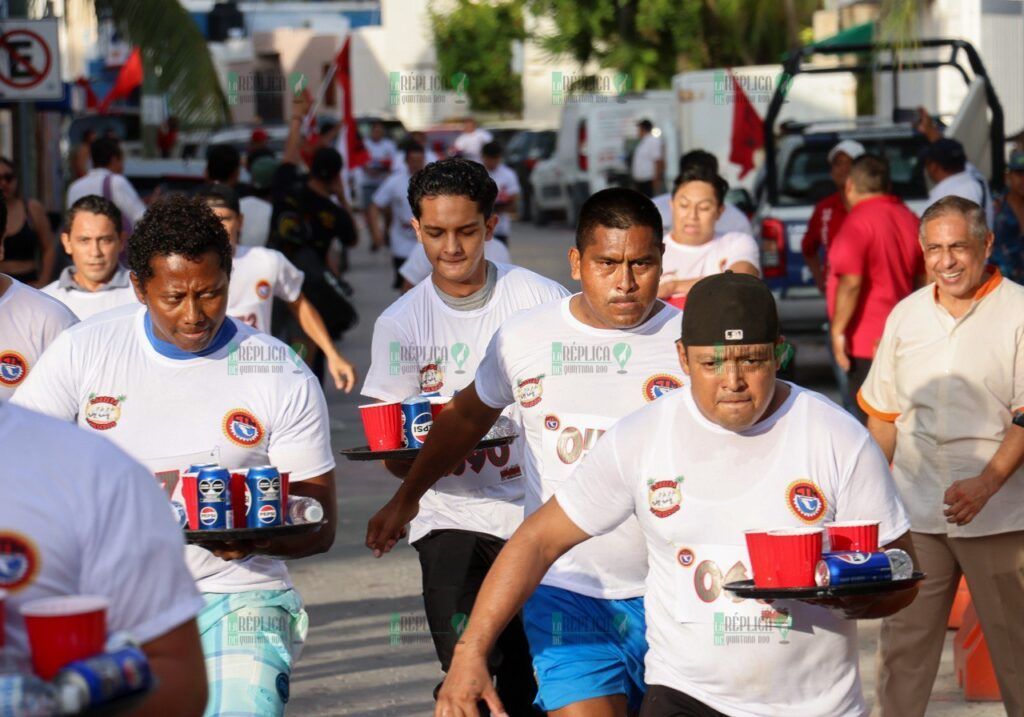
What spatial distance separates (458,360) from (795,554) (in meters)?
2.44

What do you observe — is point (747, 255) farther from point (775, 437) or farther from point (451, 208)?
point (775, 437)

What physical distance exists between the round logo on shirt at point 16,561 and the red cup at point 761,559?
6.61 ft

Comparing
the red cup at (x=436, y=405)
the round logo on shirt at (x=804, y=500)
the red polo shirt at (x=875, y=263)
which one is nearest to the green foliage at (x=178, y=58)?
the red polo shirt at (x=875, y=263)

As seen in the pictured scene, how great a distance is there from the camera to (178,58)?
19328 mm

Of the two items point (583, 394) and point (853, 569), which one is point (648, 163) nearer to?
point (583, 394)

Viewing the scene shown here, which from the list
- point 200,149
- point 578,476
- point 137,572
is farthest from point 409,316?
point 200,149

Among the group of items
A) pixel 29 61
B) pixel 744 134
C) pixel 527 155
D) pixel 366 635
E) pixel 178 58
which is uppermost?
pixel 178 58

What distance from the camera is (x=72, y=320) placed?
21.1 feet

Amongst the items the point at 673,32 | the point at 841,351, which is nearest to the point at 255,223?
the point at 841,351

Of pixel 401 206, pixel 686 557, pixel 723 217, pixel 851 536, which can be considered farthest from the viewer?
pixel 401 206

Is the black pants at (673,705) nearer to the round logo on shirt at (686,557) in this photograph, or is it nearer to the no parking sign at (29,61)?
the round logo on shirt at (686,557)

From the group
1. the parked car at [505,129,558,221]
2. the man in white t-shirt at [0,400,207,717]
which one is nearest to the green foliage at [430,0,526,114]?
the parked car at [505,129,558,221]

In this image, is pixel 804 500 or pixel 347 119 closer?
pixel 804 500

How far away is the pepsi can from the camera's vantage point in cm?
425
